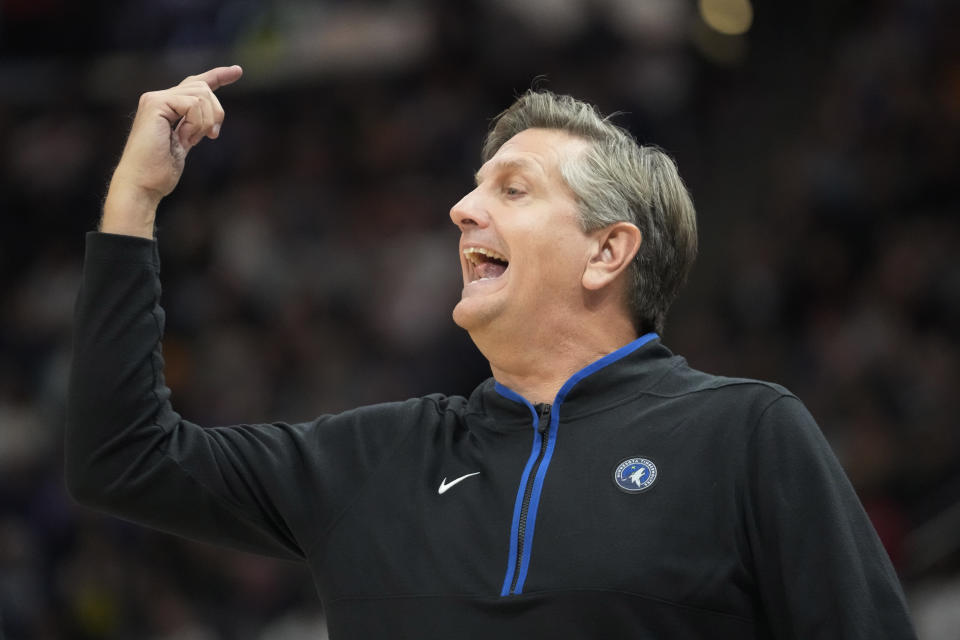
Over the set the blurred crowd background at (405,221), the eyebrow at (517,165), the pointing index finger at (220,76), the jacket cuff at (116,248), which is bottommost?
the blurred crowd background at (405,221)

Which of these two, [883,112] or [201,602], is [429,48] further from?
[201,602]

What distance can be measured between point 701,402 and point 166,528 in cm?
101

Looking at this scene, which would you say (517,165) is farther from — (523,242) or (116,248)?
(116,248)

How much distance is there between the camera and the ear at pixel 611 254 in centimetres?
258

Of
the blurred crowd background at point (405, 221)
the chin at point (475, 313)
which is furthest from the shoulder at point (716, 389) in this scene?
the blurred crowd background at point (405, 221)

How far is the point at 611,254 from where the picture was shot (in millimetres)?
2600

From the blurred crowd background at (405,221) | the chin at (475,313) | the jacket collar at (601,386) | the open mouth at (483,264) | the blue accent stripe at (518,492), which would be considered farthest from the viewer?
the blurred crowd background at (405,221)

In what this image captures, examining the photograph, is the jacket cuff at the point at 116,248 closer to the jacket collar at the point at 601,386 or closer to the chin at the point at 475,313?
the chin at the point at 475,313

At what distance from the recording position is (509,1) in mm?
7828

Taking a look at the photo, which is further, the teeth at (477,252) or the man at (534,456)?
the teeth at (477,252)

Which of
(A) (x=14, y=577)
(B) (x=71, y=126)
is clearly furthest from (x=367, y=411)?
(B) (x=71, y=126)

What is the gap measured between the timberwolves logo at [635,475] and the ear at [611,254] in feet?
1.44

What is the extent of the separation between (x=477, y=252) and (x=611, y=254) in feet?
0.87

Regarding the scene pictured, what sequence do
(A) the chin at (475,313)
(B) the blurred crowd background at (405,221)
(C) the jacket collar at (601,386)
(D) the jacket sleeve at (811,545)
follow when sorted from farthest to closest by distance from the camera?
(B) the blurred crowd background at (405,221) → (A) the chin at (475,313) → (C) the jacket collar at (601,386) → (D) the jacket sleeve at (811,545)
